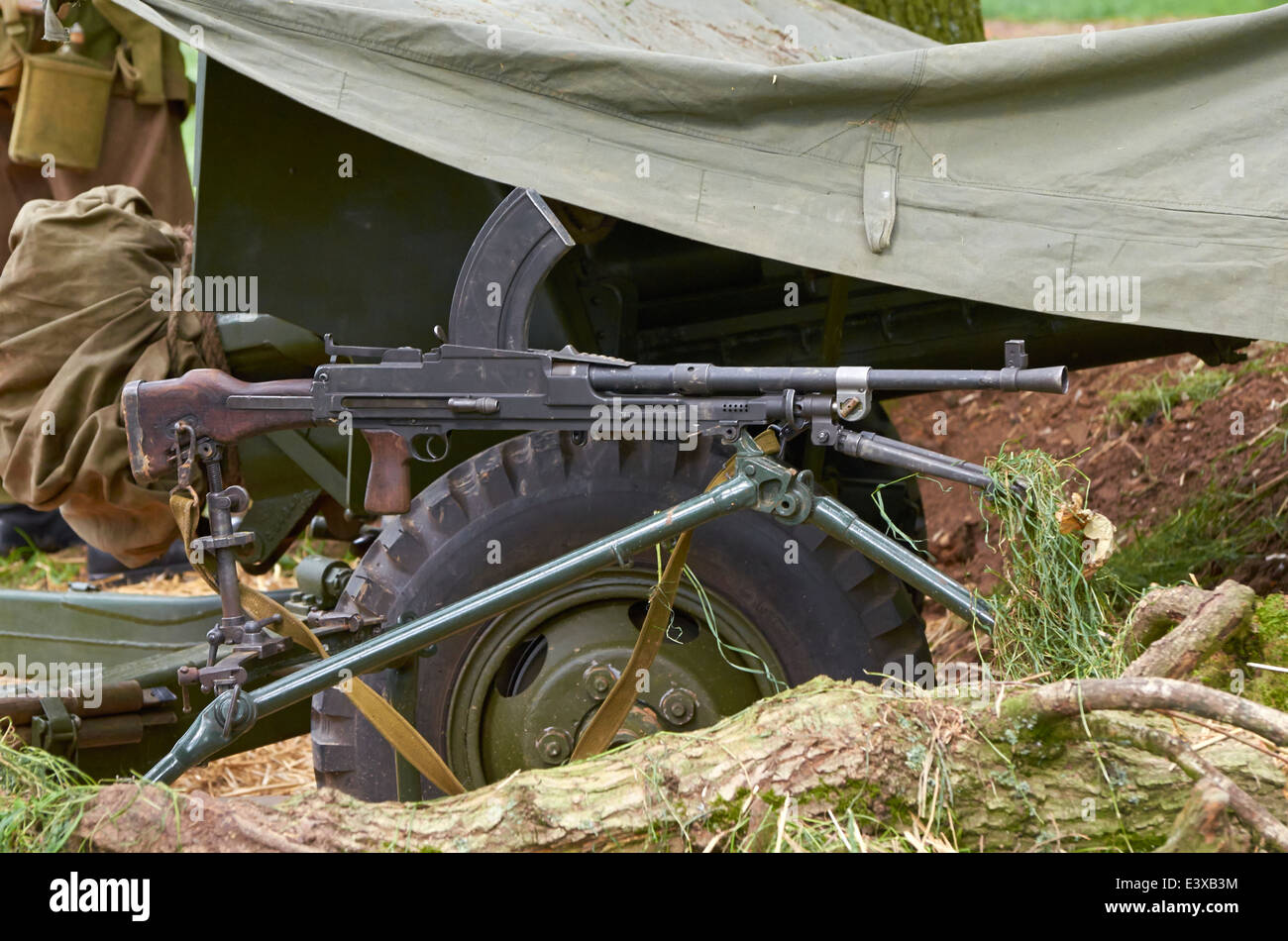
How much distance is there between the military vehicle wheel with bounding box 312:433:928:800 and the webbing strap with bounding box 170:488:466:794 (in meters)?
0.23

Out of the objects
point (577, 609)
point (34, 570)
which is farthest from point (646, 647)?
point (34, 570)

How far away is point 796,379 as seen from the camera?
9.83ft

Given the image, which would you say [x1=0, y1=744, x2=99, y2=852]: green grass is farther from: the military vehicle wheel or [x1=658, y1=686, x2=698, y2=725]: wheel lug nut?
[x1=658, y1=686, x2=698, y2=725]: wheel lug nut

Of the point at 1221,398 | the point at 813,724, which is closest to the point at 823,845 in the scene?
the point at 813,724

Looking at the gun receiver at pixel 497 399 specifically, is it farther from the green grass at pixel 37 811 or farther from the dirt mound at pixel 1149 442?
the dirt mound at pixel 1149 442

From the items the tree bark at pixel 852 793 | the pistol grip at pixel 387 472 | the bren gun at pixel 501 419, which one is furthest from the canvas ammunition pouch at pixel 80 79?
the tree bark at pixel 852 793

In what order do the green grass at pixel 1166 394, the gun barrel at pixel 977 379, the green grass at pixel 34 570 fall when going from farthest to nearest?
1. the green grass at pixel 34 570
2. the green grass at pixel 1166 394
3. the gun barrel at pixel 977 379

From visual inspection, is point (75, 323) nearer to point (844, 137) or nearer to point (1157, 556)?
point (844, 137)

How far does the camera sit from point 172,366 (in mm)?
4043

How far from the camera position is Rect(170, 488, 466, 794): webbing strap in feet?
10.5

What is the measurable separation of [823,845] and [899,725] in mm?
296

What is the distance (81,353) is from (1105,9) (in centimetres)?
1425

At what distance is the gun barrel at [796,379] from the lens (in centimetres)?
276

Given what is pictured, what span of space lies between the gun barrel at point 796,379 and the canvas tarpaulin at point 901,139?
36 centimetres
